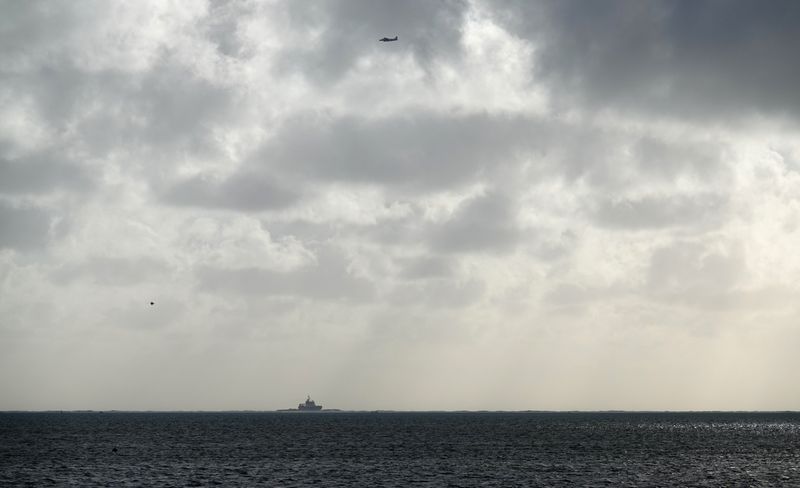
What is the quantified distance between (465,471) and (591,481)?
61.5 feet

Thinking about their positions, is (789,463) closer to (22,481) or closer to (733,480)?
(733,480)

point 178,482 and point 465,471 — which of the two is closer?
point 178,482

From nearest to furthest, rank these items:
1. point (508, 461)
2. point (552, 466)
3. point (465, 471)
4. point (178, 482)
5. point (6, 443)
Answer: point (178, 482)
point (465, 471)
point (552, 466)
point (508, 461)
point (6, 443)

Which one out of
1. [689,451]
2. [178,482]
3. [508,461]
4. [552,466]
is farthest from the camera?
[689,451]

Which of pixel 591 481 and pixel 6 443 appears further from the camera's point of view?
pixel 6 443

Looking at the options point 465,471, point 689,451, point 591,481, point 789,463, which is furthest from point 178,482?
point 689,451

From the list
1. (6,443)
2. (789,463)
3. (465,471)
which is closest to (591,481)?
(465,471)

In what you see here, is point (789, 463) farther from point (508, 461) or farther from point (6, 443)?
point (6, 443)

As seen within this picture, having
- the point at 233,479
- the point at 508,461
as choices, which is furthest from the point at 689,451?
the point at 233,479

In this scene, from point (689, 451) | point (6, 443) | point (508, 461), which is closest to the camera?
point (508, 461)

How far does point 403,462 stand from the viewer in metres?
133

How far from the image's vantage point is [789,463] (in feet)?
444

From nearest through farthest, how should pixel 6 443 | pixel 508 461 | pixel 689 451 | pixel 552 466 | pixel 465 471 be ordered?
1. pixel 465 471
2. pixel 552 466
3. pixel 508 461
4. pixel 689 451
5. pixel 6 443

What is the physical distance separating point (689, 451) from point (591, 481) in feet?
235
